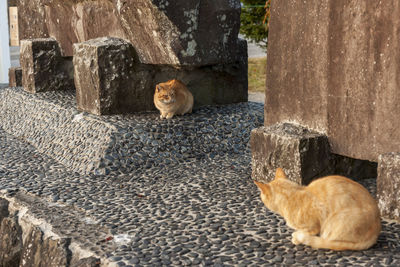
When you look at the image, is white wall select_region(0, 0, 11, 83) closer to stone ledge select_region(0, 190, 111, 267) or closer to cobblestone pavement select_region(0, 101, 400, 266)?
cobblestone pavement select_region(0, 101, 400, 266)

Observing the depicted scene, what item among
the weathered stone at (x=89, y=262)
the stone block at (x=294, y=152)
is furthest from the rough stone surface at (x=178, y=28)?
the weathered stone at (x=89, y=262)

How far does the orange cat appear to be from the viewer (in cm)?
524

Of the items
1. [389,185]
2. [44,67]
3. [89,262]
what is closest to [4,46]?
[44,67]

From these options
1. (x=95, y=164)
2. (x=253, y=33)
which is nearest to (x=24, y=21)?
(x=95, y=164)

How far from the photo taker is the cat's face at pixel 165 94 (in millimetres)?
5211

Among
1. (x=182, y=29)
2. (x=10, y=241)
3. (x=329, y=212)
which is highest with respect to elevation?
(x=182, y=29)

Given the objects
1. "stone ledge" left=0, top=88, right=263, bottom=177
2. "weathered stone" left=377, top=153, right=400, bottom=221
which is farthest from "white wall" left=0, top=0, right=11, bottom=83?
"weathered stone" left=377, top=153, right=400, bottom=221

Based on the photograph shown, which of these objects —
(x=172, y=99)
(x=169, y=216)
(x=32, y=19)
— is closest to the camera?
(x=169, y=216)

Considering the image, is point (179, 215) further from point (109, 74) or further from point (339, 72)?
point (109, 74)

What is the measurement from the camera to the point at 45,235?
3486 mm

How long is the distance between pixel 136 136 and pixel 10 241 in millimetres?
1481

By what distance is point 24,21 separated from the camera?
26.2 feet

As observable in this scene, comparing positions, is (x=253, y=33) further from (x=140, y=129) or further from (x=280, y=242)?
(x=280, y=242)

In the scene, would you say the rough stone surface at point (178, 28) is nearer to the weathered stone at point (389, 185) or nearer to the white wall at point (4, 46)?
the weathered stone at point (389, 185)
